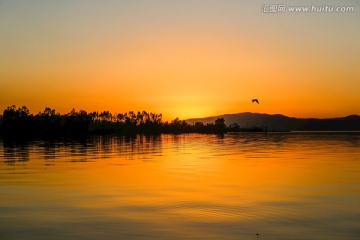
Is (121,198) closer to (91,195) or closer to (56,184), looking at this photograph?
(91,195)

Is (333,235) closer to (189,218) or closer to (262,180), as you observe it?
(189,218)

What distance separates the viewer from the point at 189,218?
796 inches

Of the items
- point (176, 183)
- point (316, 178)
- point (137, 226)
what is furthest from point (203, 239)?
point (316, 178)

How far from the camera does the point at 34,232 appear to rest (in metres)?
17.8

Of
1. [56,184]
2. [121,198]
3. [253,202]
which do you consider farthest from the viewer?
[56,184]

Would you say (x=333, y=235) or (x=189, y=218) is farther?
(x=189, y=218)

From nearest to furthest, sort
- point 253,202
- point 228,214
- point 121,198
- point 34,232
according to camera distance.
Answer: point 34,232, point 228,214, point 253,202, point 121,198

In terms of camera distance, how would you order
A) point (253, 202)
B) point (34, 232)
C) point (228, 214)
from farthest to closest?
point (253, 202) < point (228, 214) < point (34, 232)

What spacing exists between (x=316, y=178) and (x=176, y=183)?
12.3 meters

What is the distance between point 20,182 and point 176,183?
41.5 ft

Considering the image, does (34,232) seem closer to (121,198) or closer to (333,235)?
(121,198)

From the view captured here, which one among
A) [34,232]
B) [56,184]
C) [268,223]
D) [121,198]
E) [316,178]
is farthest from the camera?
[316,178]

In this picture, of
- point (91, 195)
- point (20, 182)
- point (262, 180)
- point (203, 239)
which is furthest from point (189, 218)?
point (20, 182)

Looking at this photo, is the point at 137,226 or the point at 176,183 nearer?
the point at 137,226
